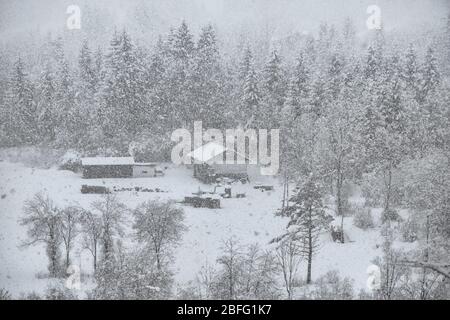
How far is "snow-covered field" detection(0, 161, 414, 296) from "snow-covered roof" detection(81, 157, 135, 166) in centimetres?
178

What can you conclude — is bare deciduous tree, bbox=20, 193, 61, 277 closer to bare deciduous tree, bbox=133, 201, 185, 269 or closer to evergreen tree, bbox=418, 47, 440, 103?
bare deciduous tree, bbox=133, 201, 185, 269

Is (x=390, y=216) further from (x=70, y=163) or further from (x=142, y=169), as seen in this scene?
(x=70, y=163)

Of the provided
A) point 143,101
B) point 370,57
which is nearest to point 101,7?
point 143,101

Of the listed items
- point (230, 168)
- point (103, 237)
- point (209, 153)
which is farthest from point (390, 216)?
point (103, 237)

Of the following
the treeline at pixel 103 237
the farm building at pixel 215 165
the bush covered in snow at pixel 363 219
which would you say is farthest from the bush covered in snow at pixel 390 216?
the treeline at pixel 103 237

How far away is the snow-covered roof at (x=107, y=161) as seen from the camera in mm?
48625

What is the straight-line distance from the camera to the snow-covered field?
3105 centimetres

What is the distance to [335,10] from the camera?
97.4 metres

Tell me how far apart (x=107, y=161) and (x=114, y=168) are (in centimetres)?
100

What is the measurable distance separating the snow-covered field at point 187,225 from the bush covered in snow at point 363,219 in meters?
0.55

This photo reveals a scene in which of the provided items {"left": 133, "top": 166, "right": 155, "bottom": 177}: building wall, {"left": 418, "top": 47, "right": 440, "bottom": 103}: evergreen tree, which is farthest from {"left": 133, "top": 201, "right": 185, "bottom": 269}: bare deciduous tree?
{"left": 418, "top": 47, "right": 440, "bottom": 103}: evergreen tree

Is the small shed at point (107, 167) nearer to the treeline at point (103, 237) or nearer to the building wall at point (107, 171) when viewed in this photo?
the building wall at point (107, 171)
